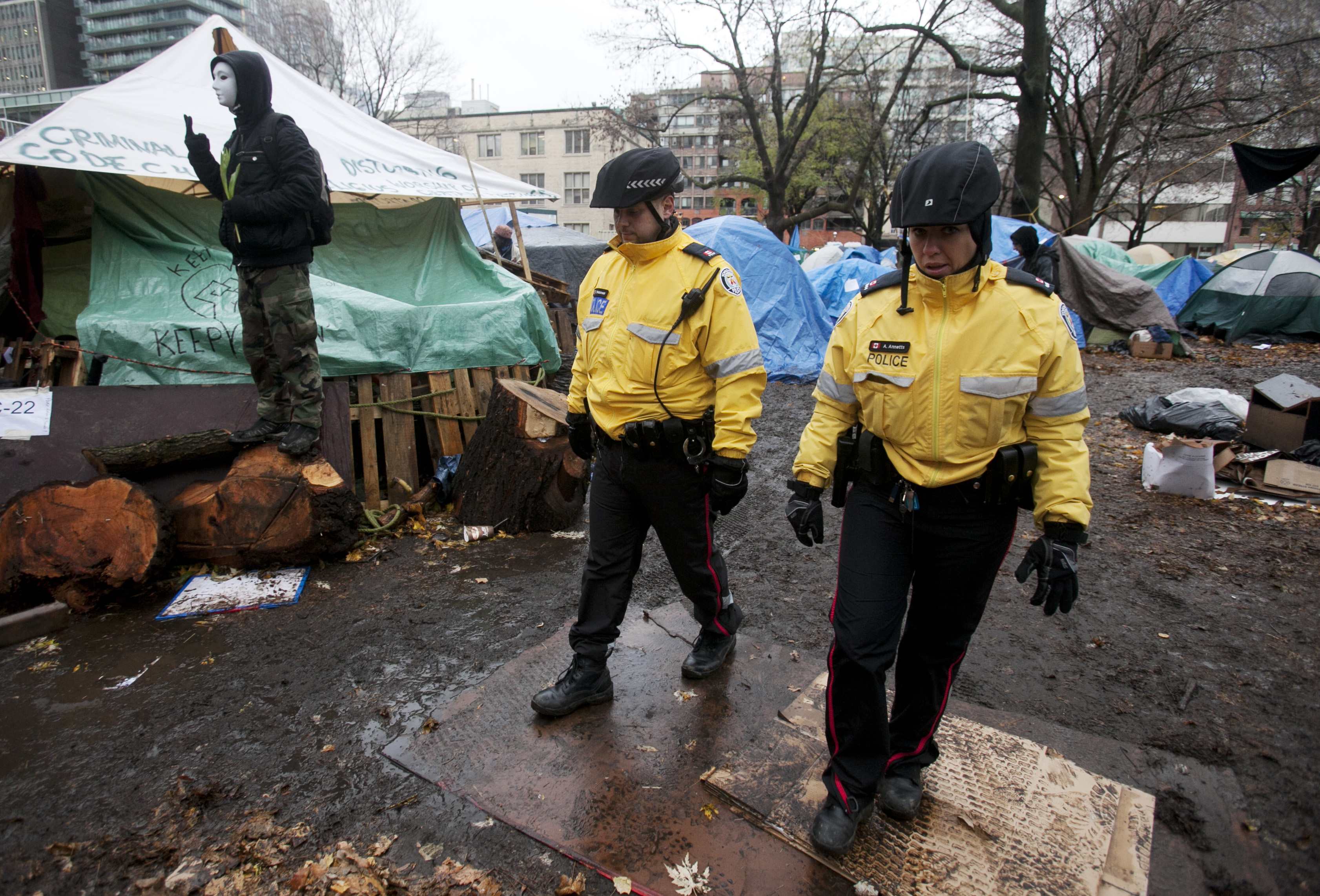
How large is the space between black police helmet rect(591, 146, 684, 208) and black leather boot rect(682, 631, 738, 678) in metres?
1.80

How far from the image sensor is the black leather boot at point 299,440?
→ 4.43 m

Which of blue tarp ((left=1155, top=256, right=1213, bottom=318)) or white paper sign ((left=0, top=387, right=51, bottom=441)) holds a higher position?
blue tarp ((left=1155, top=256, right=1213, bottom=318))

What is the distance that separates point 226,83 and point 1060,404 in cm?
462

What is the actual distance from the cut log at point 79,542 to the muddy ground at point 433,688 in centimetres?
23

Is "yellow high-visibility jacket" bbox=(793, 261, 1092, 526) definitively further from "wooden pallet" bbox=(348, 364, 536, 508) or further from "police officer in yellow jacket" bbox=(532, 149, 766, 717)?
"wooden pallet" bbox=(348, 364, 536, 508)

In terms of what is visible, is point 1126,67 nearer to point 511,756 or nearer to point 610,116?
point 610,116

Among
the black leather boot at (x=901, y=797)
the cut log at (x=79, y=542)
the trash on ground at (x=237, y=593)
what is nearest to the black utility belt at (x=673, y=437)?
the black leather boot at (x=901, y=797)

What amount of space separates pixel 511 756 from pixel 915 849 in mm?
1364

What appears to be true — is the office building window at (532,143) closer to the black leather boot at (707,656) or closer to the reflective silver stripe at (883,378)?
the black leather boot at (707,656)

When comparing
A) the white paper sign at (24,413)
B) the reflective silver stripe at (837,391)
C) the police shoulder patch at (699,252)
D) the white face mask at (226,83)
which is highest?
the white face mask at (226,83)

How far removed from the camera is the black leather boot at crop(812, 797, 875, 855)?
7.01 ft

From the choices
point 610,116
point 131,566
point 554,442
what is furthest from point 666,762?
point 610,116

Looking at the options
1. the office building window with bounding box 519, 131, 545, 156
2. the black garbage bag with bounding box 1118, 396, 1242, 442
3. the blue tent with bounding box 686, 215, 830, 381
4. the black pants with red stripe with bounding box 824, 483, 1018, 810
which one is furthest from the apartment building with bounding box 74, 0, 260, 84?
the black pants with red stripe with bounding box 824, 483, 1018, 810

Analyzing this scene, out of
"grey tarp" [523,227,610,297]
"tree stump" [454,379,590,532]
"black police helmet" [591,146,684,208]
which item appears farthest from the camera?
"grey tarp" [523,227,610,297]
